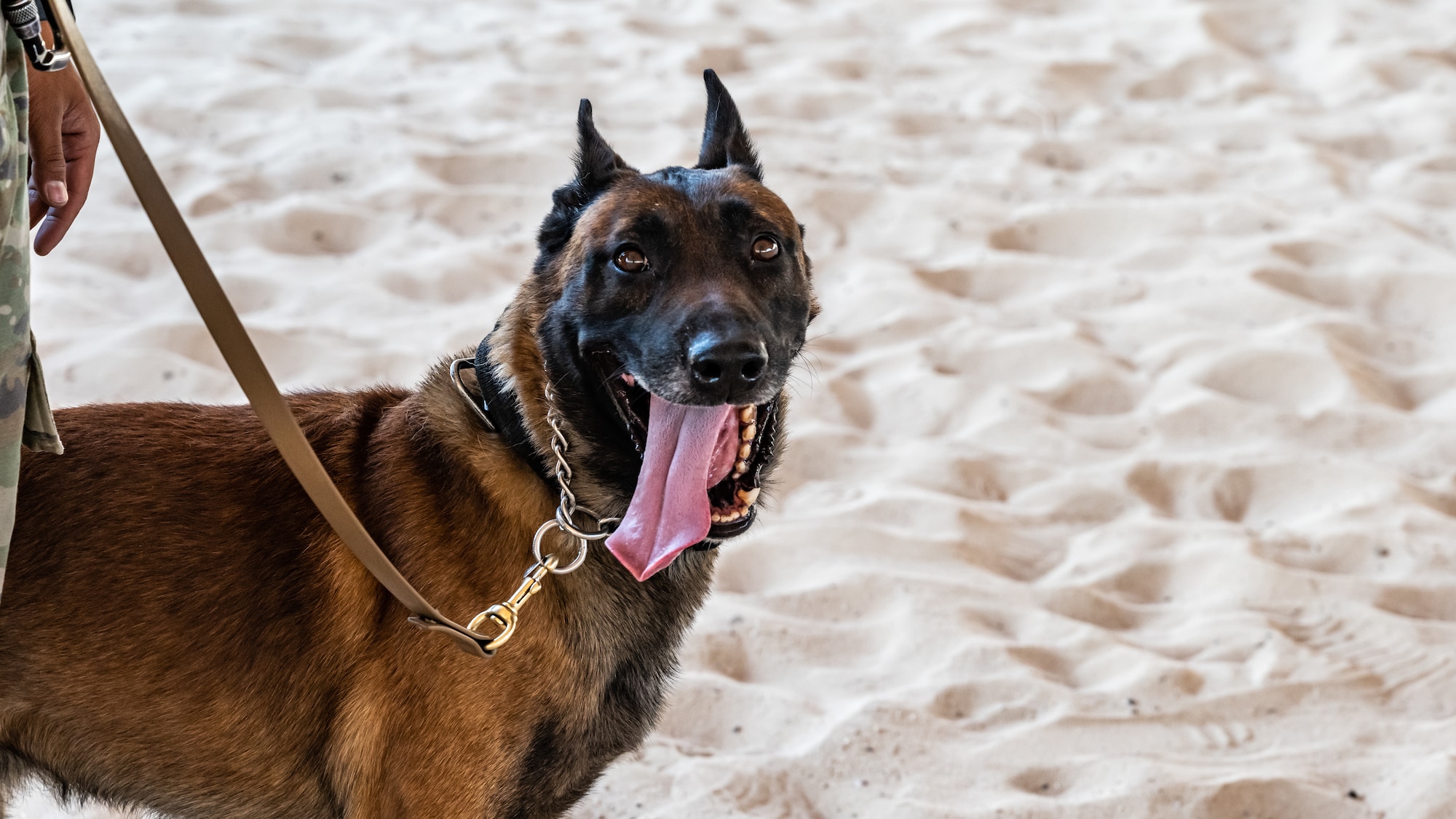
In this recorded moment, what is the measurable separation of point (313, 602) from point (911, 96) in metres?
4.00

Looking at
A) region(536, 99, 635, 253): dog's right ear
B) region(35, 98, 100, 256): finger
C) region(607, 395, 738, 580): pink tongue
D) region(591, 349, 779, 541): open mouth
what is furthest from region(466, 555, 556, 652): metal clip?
region(35, 98, 100, 256): finger

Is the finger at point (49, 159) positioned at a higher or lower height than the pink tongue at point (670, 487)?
higher

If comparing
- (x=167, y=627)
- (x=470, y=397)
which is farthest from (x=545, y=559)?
(x=167, y=627)

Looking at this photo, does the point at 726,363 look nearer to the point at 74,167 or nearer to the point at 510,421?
the point at 510,421

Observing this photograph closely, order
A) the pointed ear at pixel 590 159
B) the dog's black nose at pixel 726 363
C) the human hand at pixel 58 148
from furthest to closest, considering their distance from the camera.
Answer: the pointed ear at pixel 590 159 < the dog's black nose at pixel 726 363 < the human hand at pixel 58 148

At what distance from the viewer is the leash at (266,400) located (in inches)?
54.9

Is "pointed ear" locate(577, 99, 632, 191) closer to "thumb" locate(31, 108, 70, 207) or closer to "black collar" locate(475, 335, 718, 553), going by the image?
"black collar" locate(475, 335, 718, 553)

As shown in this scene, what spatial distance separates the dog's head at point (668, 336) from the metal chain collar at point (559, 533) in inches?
1.1

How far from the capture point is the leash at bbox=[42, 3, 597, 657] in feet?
4.58

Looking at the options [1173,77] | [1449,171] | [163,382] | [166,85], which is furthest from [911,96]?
[163,382]

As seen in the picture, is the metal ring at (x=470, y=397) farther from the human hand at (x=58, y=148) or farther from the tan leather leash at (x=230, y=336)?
the human hand at (x=58, y=148)

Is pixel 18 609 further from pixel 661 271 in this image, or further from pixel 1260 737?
pixel 1260 737

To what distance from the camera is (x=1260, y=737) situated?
2.54 m

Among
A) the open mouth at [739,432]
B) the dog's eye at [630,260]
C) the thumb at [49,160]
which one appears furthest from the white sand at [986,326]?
the thumb at [49,160]
